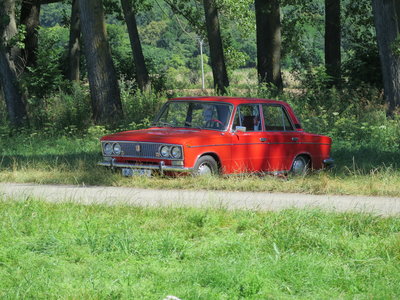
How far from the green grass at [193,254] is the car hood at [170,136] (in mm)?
3276

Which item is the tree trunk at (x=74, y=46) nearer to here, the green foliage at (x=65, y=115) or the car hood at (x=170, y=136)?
the green foliage at (x=65, y=115)

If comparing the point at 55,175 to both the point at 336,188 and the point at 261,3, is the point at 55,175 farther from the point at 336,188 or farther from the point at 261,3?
the point at 261,3

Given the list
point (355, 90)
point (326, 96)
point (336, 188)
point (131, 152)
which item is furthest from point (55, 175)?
point (355, 90)

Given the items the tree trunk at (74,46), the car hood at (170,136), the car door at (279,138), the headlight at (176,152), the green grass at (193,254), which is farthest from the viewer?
the tree trunk at (74,46)

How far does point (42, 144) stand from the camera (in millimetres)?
20922

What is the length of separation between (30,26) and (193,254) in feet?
80.3

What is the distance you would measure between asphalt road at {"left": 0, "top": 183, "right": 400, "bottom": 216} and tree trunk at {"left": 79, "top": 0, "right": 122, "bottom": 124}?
10.2m

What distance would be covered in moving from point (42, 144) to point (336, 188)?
10.8 m

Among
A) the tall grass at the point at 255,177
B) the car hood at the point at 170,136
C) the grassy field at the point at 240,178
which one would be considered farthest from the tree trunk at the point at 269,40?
the car hood at the point at 170,136

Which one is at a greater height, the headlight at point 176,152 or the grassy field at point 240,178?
the headlight at point 176,152

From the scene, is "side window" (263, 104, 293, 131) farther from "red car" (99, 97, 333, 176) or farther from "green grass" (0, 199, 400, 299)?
"green grass" (0, 199, 400, 299)

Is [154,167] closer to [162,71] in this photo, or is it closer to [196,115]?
[196,115]

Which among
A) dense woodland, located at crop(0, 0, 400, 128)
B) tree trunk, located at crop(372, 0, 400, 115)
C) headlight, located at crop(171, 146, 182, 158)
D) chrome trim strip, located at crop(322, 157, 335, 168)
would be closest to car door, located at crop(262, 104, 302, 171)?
chrome trim strip, located at crop(322, 157, 335, 168)

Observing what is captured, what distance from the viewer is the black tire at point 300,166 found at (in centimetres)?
1527
